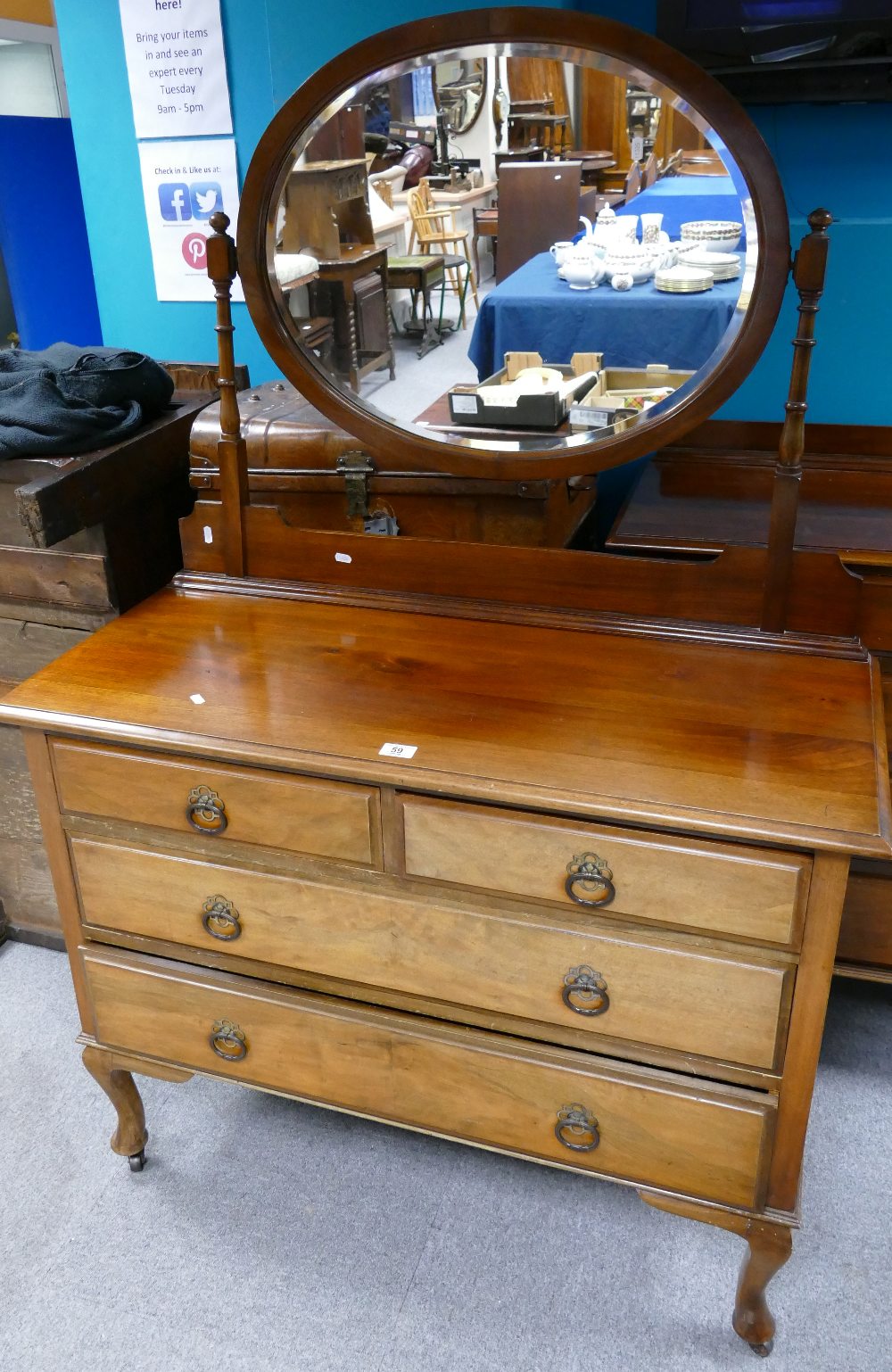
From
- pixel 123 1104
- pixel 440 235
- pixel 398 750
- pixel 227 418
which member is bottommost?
pixel 123 1104

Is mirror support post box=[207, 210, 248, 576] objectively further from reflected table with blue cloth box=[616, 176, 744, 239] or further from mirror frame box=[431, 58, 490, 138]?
reflected table with blue cloth box=[616, 176, 744, 239]

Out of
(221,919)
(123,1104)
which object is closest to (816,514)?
(221,919)

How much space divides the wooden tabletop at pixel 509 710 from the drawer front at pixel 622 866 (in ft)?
0.17

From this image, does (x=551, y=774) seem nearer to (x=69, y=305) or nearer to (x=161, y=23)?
(x=161, y=23)

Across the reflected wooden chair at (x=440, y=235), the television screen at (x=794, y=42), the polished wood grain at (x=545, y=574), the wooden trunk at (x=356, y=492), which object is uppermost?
the television screen at (x=794, y=42)

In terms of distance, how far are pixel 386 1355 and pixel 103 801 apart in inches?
34.4

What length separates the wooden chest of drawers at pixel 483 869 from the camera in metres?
1.23

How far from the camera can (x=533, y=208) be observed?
1.53 m

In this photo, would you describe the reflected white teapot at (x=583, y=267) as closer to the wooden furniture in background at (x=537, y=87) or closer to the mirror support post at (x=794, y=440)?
the wooden furniture in background at (x=537, y=87)

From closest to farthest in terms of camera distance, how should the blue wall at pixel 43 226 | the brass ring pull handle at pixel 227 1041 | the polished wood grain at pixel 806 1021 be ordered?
1. the polished wood grain at pixel 806 1021
2. the brass ring pull handle at pixel 227 1041
3. the blue wall at pixel 43 226

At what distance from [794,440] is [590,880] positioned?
2.07 ft

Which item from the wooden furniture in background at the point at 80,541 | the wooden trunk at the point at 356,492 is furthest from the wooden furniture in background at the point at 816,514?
the wooden furniture in background at the point at 80,541

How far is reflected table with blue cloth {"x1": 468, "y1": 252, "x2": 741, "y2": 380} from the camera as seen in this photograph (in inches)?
59.1

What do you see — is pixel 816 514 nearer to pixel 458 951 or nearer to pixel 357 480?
pixel 357 480
